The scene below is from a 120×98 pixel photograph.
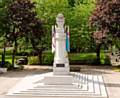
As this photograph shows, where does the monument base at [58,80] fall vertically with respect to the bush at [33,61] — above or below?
below

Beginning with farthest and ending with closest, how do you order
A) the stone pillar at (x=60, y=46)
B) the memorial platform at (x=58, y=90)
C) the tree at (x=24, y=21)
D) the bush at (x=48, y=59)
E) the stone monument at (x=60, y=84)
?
the bush at (x=48, y=59)
the tree at (x=24, y=21)
the stone pillar at (x=60, y=46)
the stone monument at (x=60, y=84)
the memorial platform at (x=58, y=90)

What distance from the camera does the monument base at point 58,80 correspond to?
862 inches

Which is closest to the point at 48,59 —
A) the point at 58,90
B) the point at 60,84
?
the point at 60,84

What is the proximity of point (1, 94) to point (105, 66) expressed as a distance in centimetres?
1942

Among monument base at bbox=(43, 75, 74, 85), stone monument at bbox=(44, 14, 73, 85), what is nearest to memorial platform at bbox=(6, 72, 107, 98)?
monument base at bbox=(43, 75, 74, 85)

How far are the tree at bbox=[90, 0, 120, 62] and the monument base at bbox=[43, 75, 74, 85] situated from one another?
1264cm

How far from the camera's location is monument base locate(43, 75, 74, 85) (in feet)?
71.8

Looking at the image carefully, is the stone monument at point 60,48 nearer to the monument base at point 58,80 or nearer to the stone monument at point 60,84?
the stone monument at point 60,84

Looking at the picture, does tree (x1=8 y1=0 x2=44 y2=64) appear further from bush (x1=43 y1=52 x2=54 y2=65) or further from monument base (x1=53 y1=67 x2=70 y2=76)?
monument base (x1=53 y1=67 x2=70 y2=76)

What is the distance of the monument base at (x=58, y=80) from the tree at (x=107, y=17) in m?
12.6

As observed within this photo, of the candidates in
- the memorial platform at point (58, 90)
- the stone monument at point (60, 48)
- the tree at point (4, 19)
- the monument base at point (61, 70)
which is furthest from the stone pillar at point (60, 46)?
the tree at point (4, 19)

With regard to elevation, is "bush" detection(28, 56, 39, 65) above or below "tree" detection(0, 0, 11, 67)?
below

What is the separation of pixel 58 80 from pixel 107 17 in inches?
521

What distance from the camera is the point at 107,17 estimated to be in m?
33.9
